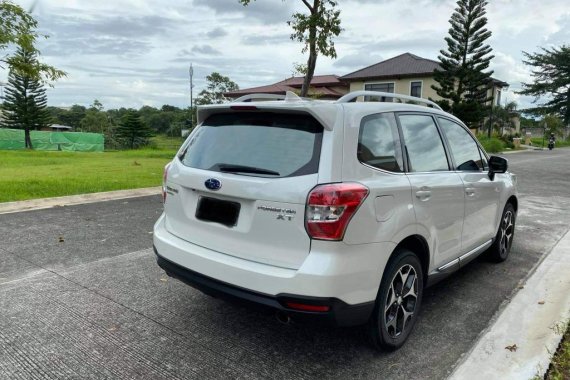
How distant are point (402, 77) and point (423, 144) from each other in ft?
139

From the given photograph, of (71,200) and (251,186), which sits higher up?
(251,186)

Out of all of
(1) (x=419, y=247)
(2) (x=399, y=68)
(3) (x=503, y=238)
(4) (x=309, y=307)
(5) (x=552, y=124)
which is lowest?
(3) (x=503, y=238)

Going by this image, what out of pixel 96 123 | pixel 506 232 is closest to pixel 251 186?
pixel 506 232

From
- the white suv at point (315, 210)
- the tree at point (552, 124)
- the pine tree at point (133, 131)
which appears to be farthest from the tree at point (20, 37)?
the tree at point (552, 124)

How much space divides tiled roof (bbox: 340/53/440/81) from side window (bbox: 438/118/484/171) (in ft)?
131

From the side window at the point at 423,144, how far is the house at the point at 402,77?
38555mm

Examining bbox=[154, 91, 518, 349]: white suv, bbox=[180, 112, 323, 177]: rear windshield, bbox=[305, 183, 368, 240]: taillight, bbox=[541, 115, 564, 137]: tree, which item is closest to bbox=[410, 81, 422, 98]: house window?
bbox=[541, 115, 564, 137]: tree

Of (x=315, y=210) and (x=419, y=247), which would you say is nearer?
(x=315, y=210)

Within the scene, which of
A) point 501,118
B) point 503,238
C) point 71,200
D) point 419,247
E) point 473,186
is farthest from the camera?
point 501,118

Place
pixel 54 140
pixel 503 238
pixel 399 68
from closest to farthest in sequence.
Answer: pixel 503 238 < pixel 54 140 < pixel 399 68

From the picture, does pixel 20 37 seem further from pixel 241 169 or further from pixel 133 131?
pixel 133 131

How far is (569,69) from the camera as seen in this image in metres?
55.4

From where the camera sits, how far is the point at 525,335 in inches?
129

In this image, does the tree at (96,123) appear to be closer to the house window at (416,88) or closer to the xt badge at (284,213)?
the house window at (416,88)
